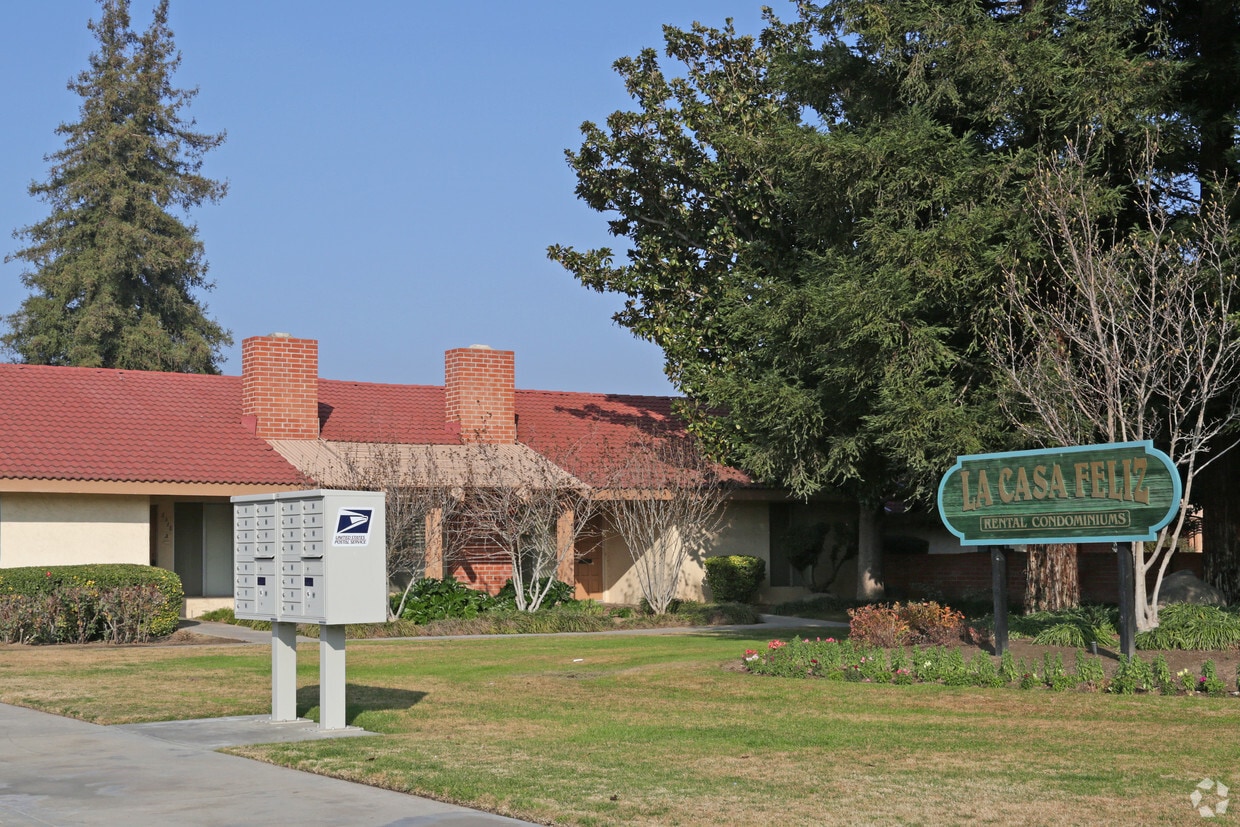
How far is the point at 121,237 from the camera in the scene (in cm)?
4569

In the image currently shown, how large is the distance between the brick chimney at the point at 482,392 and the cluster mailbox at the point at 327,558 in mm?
16685

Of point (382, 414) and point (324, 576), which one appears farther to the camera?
point (382, 414)

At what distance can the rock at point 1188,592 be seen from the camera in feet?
61.2

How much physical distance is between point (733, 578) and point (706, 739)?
1712 cm

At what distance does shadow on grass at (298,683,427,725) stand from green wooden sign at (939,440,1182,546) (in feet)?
20.3

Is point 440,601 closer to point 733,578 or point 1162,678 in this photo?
point 733,578

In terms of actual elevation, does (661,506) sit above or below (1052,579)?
above

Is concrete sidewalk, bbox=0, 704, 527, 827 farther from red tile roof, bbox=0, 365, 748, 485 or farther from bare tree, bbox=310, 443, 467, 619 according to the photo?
red tile roof, bbox=0, 365, 748, 485

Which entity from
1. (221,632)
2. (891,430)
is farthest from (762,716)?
(221,632)

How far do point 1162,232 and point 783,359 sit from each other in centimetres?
528

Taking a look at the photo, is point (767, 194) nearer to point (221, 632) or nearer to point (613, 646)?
point (613, 646)

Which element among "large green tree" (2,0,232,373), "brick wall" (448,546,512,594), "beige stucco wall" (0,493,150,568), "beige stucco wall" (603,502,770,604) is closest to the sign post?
"brick wall" (448,546,512,594)

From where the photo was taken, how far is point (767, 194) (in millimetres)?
24297

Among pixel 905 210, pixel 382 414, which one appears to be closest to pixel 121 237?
pixel 382 414
